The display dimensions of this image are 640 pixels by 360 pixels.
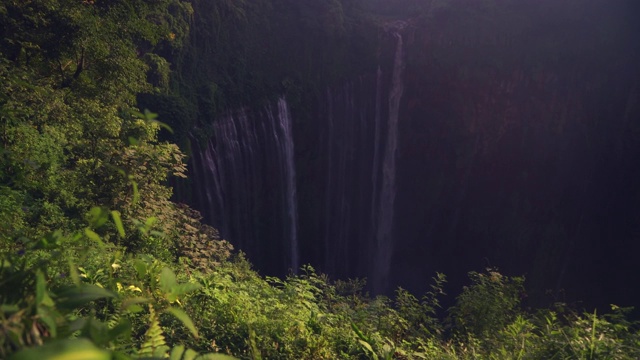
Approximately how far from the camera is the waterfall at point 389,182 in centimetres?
1884

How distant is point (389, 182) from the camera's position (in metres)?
19.3

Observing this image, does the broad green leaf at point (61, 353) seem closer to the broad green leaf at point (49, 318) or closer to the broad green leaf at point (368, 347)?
the broad green leaf at point (49, 318)

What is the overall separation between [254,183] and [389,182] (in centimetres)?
647

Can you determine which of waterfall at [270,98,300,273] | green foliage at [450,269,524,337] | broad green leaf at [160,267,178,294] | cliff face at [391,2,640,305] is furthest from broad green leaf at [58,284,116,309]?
cliff face at [391,2,640,305]

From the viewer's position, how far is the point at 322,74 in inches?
711

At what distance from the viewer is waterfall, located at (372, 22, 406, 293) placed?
18844 mm

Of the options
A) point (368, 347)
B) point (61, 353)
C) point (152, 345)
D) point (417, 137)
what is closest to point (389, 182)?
point (417, 137)

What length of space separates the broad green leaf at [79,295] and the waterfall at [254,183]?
11.6 m

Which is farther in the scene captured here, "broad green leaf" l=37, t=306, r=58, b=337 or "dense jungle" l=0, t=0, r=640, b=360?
"dense jungle" l=0, t=0, r=640, b=360

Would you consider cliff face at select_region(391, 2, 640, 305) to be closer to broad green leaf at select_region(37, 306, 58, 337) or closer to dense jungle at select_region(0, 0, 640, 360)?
dense jungle at select_region(0, 0, 640, 360)

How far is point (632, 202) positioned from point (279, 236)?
44.0 ft

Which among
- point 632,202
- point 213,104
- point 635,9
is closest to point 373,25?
point 213,104

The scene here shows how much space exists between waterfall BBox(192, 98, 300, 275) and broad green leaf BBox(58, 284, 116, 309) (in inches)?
455

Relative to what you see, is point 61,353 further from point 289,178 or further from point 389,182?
point 389,182
